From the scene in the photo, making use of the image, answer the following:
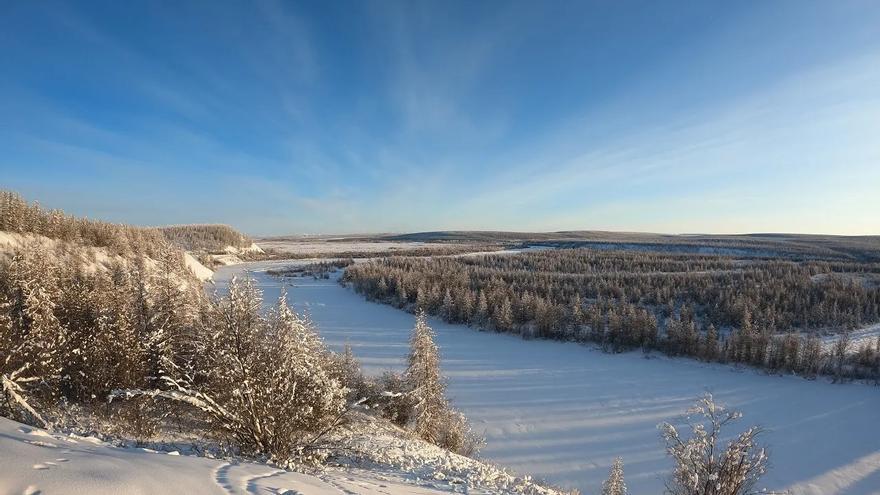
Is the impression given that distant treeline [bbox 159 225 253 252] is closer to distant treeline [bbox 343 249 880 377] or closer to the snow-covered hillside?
distant treeline [bbox 343 249 880 377]

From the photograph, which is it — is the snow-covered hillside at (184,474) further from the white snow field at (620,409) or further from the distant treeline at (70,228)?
the distant treeline at (70,228)

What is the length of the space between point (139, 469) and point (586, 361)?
29.1 metres

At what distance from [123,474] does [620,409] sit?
23.1 meters

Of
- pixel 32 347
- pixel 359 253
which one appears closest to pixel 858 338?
pixel 32 347

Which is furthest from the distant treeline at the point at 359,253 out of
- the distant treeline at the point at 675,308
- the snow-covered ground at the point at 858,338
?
the snow-covered ground at the point at 858,338

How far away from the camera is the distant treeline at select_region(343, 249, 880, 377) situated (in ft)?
93.3

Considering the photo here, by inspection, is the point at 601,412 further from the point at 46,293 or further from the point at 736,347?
the point at 46,293

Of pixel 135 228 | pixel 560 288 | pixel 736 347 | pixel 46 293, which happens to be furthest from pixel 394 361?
pixel 560 288

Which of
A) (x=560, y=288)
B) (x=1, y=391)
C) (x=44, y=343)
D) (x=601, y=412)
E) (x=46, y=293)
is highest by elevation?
(x=46, y=293)

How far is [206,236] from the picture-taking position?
105812 millimetres

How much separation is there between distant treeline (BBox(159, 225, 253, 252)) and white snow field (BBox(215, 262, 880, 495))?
8074cm

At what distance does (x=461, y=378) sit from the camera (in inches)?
1049

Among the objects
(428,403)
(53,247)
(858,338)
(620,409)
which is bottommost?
(620,409)

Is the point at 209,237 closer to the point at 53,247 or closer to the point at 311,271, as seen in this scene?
the point at 311,271
